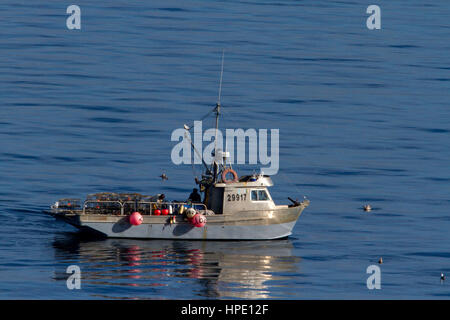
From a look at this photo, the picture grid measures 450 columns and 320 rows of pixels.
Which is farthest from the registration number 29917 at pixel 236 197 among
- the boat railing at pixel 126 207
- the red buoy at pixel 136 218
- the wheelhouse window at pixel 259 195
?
the red buoy at pixel 136 218

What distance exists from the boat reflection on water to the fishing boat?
0.73 metres

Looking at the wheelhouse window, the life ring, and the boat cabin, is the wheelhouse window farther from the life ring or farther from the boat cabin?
the life ring

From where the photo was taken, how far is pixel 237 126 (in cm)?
9562

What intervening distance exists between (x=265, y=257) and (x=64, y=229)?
48.7 feet

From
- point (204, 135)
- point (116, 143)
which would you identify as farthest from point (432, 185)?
point (116, 143)

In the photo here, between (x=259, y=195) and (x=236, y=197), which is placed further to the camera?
(x=259, y=195)

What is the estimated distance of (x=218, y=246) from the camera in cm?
6638

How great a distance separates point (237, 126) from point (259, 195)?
28.2 meters

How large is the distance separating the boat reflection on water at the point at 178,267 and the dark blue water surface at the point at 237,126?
182mm

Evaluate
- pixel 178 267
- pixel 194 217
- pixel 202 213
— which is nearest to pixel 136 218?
pixel 194 217

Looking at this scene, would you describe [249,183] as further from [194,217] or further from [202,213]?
[194,217]

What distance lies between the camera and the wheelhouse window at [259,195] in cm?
6788

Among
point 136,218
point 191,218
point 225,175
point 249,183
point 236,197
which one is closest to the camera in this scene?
point 136,218

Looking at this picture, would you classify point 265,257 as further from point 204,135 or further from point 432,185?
point 204,135
